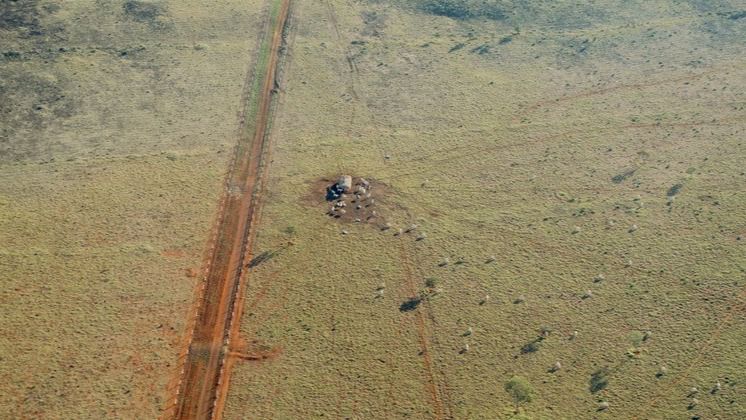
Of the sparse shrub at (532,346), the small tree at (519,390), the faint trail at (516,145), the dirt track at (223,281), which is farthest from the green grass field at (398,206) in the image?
the dirt track at (223,281)

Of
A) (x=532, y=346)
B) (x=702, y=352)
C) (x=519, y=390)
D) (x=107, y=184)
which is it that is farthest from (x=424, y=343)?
(x=107, y=184)

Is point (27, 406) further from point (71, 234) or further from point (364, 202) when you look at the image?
point (364, 202)

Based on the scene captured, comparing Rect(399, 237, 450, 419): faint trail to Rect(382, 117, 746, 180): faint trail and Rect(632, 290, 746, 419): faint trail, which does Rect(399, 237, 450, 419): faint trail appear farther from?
Rect(632, 290, 746, 419): faint trail

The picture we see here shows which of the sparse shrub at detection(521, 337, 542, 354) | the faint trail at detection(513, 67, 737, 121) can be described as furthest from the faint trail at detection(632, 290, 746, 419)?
the faint trail at detection(513, 67, 737, 121)

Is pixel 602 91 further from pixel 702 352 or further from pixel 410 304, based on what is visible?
pixel 410 304

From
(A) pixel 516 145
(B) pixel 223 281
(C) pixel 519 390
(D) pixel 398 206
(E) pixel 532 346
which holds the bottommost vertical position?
(B) pixel 223 281

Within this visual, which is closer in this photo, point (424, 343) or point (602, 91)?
point (424, 343)

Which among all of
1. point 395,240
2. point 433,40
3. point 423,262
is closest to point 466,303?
point 423,262
